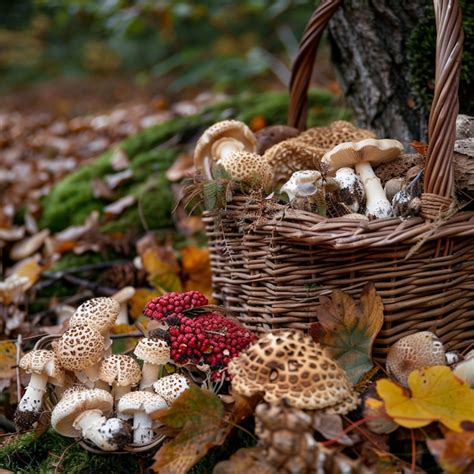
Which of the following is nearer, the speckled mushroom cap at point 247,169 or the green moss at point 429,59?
the speckled mushroom cap at point 247,169

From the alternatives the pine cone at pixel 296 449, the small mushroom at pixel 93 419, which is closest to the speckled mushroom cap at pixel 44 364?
the small mushroom at pixel 93 419

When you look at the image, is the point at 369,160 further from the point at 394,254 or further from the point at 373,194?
the point at 394,254

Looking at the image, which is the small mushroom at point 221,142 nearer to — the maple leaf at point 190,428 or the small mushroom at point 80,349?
the small mushroom at point 80,349

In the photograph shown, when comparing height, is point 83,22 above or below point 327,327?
above

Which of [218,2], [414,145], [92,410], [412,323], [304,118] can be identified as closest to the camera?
[92,410]

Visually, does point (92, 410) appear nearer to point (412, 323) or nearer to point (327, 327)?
point (327, 327)

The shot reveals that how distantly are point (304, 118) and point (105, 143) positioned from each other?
3.23 metres

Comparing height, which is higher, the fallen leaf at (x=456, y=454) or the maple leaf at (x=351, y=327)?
the maple leaf at (x=351, y=327)

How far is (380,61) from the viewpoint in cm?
273

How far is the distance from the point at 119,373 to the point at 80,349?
0.44 feet

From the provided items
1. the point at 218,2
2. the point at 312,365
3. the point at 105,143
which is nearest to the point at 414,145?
the point at 312,365

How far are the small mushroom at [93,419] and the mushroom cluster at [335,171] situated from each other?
0.84m

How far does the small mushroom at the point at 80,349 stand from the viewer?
1.65m

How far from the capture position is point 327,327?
5.57 ft
